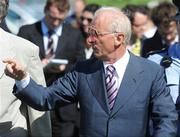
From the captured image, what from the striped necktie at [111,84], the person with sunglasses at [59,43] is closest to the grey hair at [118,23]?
the striped necktie at [111,84]

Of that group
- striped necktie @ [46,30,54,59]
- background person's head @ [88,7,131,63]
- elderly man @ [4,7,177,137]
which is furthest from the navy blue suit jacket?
striped necktie @ [46,30,54,59]

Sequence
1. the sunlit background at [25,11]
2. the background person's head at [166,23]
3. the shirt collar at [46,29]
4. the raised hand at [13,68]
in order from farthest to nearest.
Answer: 1. the sunlit background at [25,11]
2. the shirt collar at [46,29]
3. the background person's head at [166,23]
4. the raised hand at [13,68]

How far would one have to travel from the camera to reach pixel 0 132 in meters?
5.70

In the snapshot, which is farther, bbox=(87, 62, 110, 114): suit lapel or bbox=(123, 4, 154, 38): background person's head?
bbox=(123, 4, 154, 38): background person's head

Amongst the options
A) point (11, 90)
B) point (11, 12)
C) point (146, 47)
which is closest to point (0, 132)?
point (11, 90)

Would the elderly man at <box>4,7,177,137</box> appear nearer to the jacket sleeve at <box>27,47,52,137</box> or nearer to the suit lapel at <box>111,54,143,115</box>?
the suit lapel at <box>111,54,143,115</box>

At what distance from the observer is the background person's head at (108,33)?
5.44m

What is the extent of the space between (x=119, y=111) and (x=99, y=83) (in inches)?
10.4

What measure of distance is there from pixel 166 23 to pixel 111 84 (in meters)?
3.03

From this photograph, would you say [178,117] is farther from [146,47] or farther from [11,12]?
[11,12]

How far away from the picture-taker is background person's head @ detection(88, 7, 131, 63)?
544 centimetres

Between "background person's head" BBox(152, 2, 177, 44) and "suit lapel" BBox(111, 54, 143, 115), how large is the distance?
294 centimetres

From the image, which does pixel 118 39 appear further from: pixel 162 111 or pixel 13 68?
pixel 13 68

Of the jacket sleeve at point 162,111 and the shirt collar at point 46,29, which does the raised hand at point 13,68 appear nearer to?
the jacket sleeve at point 162,111
